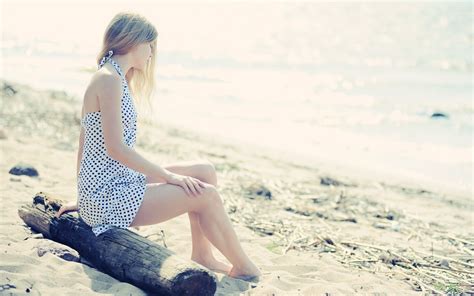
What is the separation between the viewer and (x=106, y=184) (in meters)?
4.18

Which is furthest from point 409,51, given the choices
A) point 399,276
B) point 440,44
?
point 399,276

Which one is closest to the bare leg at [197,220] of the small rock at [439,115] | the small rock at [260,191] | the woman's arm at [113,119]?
the woman's arm at [113,119]

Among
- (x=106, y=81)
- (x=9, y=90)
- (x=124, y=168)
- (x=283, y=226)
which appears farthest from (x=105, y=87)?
(x=9, y=90)

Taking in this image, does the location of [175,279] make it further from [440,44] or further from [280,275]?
[440,44]

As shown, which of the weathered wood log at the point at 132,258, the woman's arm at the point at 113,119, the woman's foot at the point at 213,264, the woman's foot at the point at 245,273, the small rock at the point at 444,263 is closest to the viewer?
the weathered wood log at the point at 132,258

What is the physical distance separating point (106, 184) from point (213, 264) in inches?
39.8

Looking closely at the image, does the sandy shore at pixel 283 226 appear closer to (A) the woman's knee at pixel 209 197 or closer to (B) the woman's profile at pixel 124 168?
(B) the woman's profile at pixel 124 168

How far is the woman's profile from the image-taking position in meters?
4.08

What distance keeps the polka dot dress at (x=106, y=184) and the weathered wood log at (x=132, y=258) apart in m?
0.10

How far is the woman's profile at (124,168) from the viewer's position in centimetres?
408

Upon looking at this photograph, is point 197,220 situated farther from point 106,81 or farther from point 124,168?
point 106,81

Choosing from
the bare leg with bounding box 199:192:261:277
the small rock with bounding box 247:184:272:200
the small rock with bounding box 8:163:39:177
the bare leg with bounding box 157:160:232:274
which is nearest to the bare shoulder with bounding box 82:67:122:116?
the bare leg with bounding box 157:160:232:274

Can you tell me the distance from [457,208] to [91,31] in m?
32.9

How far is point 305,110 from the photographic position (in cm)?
1553
